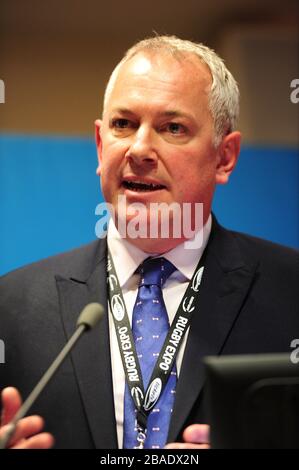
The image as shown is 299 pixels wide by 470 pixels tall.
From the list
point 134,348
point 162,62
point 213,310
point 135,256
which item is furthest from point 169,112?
point 134,348

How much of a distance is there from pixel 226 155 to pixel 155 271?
1.62 feet

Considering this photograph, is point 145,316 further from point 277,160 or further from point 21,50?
point 21,50

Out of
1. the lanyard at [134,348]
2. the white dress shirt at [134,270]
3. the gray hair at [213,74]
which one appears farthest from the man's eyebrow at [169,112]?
the lanyard at [134,348]

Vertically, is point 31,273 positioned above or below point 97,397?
above

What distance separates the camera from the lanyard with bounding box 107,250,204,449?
1.81 m

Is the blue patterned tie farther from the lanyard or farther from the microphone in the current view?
the microphone

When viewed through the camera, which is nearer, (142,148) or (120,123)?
(142,148)

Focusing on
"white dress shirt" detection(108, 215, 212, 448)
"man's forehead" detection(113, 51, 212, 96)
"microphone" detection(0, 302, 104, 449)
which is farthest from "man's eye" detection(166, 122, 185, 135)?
"microphone" detection(0, 302, 104, 449)


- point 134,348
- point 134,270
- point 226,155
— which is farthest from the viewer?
point 226,155

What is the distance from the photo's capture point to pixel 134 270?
6.88 ft

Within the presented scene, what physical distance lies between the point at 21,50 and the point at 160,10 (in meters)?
0.74

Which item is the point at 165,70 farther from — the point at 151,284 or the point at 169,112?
the point at 151,284
